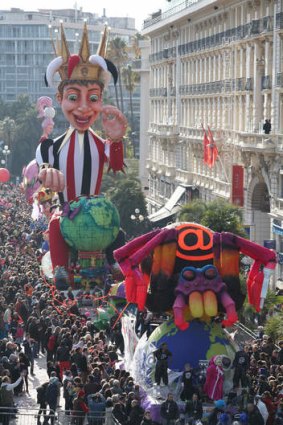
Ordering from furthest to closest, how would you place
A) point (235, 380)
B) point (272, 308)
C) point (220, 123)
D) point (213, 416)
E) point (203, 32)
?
point (203, 32) → point (220, 123) → point (272, 308) → point (235, 380) → point (213, 416)

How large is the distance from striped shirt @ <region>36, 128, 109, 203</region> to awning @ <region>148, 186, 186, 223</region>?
15547 mm

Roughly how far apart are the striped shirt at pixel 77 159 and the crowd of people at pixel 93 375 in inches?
379

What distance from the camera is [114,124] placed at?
50500 mm

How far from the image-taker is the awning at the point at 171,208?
6700 cm

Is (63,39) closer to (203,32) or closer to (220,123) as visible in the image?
(220,123)

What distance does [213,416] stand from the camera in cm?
2484

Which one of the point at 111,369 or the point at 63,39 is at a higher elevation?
the point at 63,39

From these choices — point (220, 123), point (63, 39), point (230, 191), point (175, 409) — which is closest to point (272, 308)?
point (175, 409)

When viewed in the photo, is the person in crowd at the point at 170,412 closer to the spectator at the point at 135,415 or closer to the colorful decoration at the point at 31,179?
the spectator at the point at 135,415

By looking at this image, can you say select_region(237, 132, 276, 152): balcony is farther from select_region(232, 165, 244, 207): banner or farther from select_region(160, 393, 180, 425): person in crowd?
select_region(160, 393, 180, 425): person in crowd

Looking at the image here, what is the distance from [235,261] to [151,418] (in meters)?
4.84

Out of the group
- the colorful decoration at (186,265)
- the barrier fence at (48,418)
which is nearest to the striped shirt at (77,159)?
the colorful decoration at (186,265)

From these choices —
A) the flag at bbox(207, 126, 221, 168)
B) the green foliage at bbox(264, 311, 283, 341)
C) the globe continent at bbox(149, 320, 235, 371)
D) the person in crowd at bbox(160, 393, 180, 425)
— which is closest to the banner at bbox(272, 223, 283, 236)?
the flag at bbox(207, 126, 221, 168)

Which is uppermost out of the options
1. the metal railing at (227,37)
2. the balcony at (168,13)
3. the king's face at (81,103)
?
the balcony at (168,13)
